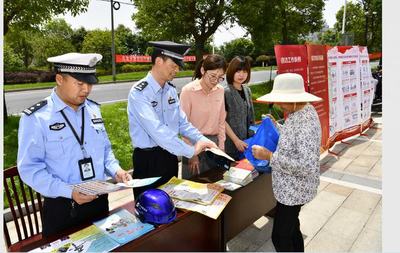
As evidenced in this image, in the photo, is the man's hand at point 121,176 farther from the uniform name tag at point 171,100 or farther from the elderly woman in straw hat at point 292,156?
the elderly woman in straw hat at point 292,156

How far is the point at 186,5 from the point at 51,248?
33.9 feet

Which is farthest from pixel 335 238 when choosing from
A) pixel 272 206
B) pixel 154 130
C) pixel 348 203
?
pixel 154 130

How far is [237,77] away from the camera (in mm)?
3344

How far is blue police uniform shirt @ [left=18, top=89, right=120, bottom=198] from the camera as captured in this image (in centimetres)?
182

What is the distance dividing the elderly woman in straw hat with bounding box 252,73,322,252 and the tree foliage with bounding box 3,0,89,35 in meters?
5.19

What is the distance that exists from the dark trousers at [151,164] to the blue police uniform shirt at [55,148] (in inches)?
19.6

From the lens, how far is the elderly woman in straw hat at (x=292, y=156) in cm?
211

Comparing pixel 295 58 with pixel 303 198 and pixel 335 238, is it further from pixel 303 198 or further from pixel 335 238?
pixel 303 198

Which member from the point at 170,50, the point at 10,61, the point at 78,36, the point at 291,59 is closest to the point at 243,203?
the point at 170,50

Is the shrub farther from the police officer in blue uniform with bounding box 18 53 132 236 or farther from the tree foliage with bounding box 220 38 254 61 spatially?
the tree foliage with bounding box 220 38 254 61

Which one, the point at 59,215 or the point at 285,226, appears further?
the point at 285,226

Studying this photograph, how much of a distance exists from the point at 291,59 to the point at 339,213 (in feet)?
7.49

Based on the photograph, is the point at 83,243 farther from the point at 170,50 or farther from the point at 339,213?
the point at 339,213

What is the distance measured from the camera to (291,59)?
4.85 metres
